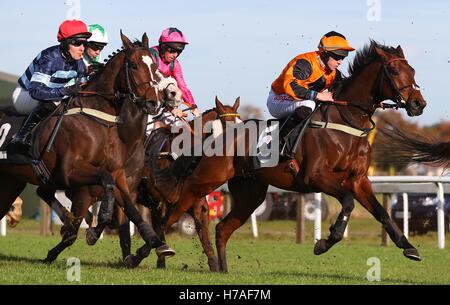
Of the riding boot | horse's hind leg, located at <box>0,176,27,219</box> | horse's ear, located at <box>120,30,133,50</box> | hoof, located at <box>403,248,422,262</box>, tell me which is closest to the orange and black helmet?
the riding boot

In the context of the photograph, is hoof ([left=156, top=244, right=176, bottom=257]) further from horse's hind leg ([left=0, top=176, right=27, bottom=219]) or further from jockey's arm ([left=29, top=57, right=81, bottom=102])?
horse's hind leg ([left=0, top=176, right=27, bottom=219])

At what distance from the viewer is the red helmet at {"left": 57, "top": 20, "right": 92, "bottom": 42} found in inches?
302

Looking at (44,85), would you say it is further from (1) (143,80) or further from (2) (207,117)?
(2) (207,117)

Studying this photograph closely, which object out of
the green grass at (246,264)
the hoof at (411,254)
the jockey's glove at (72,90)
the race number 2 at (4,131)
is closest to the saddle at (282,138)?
the green grass at (246,264)

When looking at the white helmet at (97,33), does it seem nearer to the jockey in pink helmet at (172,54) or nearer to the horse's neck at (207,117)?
the jockey in pink helmet at (172,54)

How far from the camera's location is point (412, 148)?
8.45 metres

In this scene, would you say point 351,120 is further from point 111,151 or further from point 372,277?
point 111,151

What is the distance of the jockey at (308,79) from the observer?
803 centimetres

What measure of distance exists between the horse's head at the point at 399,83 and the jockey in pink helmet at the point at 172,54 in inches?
73.7

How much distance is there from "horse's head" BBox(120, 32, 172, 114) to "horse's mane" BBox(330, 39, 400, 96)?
5.18ft

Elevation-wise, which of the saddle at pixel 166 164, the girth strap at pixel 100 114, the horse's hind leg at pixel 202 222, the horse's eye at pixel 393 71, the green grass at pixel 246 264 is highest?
the horse's eye at pixel 393 71

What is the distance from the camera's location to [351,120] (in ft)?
26.2

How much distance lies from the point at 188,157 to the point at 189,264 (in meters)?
1.16
